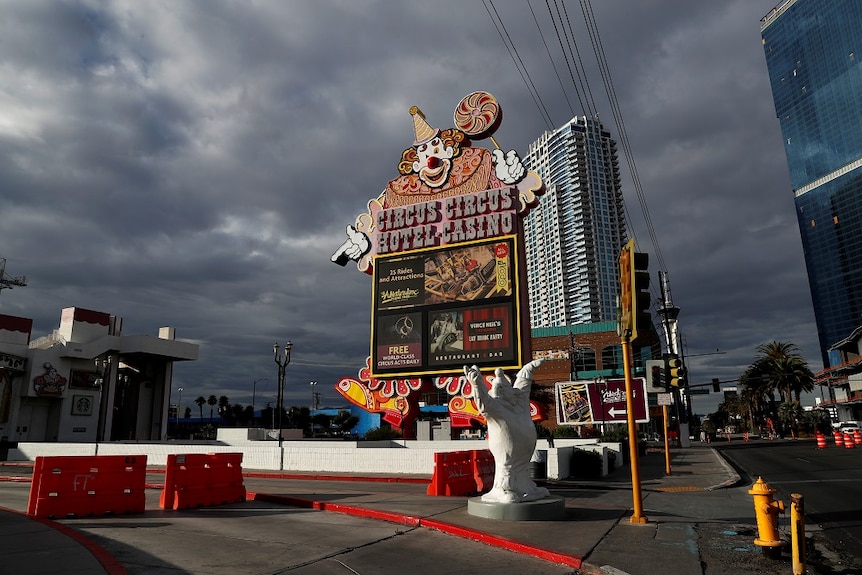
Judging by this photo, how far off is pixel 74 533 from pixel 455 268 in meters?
21.9

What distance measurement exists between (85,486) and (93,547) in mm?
3688

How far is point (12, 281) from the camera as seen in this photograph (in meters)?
77.2

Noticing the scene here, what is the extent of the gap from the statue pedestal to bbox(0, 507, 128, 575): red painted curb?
5927mm

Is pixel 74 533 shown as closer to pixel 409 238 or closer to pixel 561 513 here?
pixel 561 513

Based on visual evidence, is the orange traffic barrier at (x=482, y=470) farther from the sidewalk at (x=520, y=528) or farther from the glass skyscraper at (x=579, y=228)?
the glass skyscraper at (x=579, y=228)

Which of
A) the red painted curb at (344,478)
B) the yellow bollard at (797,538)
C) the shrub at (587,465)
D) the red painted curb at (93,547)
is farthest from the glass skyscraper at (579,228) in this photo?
the red painted curb at (93,547)

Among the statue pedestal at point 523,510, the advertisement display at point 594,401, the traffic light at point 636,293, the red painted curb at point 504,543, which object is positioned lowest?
the red painted curb at point 504,543

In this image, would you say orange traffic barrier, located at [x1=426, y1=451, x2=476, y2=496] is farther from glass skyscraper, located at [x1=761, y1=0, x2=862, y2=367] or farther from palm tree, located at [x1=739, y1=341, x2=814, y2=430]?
glass skyscraper, located at [x1=761, y1=0, x2=862, y2=367]

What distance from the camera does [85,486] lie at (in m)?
10.7

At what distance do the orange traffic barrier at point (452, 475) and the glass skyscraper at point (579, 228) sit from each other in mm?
165897

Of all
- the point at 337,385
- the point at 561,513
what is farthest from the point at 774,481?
the point at 337,385

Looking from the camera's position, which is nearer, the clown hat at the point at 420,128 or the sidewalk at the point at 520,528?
the sidewalk at the point at 520,528

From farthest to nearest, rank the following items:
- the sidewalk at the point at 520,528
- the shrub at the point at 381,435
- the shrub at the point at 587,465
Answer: the shrub at the point at 381,435 < the shrub at the point at 587,465 < the sidewalk at the point at 520,528

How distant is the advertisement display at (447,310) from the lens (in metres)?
27.4
